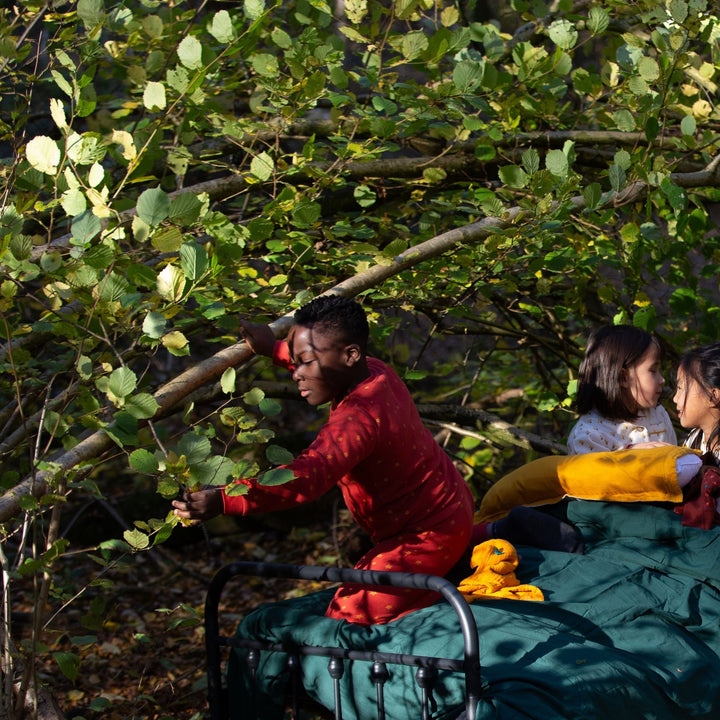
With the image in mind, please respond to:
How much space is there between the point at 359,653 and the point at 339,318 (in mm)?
911

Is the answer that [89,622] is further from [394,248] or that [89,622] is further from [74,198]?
[394,248]

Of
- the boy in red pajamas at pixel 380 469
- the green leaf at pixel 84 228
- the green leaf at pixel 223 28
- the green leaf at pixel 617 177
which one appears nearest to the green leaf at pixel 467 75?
the green leaf at pixel 617 177

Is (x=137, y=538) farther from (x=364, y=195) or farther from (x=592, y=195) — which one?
(x=364, y=195)

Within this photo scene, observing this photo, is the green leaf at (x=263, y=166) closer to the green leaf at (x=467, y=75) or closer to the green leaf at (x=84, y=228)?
the green leaf at (x=467, y=75)

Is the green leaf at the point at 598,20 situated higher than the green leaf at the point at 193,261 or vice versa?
the green leaf at the point at 193,261

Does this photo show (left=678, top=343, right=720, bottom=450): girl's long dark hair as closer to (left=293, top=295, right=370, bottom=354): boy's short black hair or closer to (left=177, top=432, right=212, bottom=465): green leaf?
(left=293, top=295, right=370, bottom=354): boy's short black hair

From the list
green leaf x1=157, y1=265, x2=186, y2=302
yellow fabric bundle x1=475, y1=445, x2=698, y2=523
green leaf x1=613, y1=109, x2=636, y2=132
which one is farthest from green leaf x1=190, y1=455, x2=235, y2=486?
green leaf x1=613, y1=109, x2=636, y2=132

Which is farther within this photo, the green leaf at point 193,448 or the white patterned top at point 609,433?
the white patterned top at point 609,433

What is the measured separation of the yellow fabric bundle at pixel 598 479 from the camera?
9.67 ft

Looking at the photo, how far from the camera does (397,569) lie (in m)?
2.64

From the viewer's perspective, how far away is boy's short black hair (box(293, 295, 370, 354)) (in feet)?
8.60

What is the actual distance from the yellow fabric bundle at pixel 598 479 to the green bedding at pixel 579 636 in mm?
55

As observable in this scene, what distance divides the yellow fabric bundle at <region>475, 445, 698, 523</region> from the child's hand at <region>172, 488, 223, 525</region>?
4.58 feet

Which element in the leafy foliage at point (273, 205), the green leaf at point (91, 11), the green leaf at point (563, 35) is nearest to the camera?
the leafy foliage at point (273, 205)
